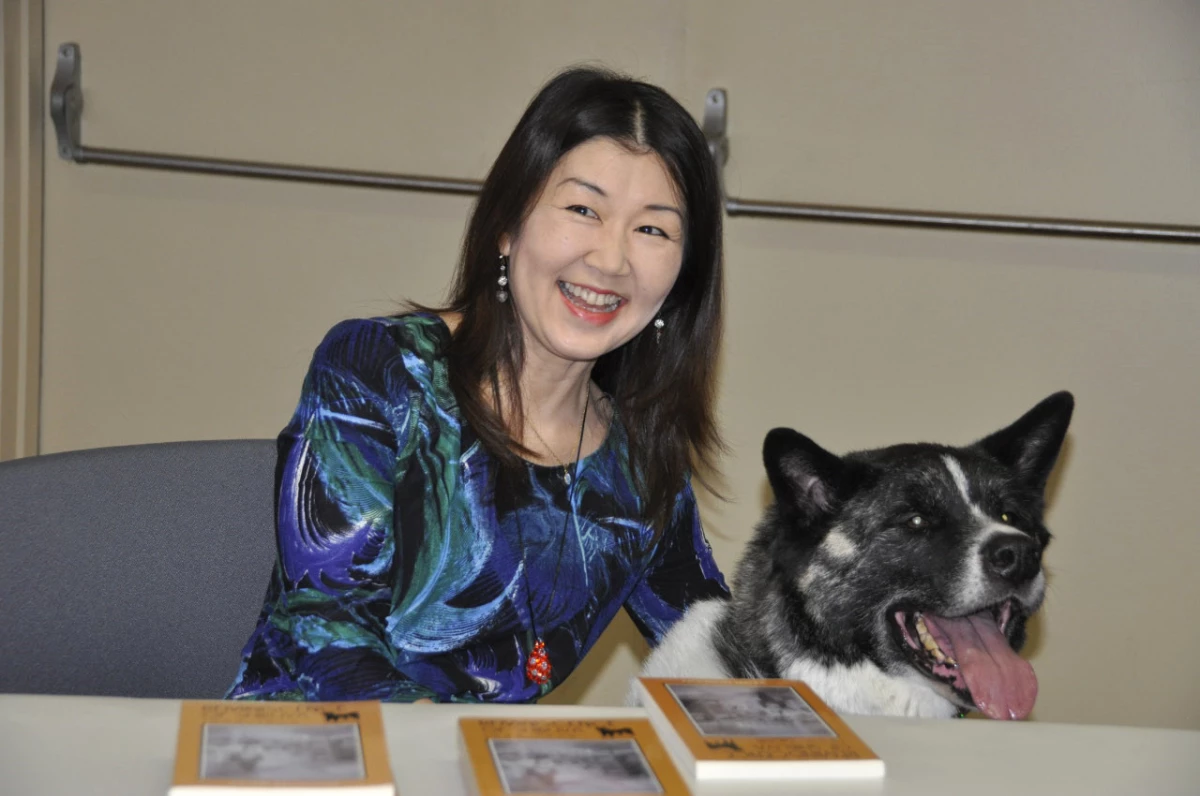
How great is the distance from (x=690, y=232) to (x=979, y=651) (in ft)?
2.52

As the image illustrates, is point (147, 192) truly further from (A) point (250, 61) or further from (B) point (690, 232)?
(B) point (690, 232)

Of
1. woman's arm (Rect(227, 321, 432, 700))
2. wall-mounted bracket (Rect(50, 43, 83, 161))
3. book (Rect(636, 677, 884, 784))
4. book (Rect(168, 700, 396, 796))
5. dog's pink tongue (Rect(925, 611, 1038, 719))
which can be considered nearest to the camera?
book (Rect(168, 700, 396, 796))

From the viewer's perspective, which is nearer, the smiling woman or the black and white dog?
the smiling woman

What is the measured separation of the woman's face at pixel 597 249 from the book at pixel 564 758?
74 centimetres

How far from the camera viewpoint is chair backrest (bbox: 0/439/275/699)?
5.09ft

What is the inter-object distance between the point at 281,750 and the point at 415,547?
647 millimetres

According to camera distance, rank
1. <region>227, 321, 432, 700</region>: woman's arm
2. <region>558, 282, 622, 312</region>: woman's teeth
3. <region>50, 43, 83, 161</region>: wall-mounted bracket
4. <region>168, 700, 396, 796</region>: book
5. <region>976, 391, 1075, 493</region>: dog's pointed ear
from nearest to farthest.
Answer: <region>168, 700, 396, 796</region>: book, <region>227, 321, 432, 700</region>: woman's arm, <region>558, 282, 622, 312</region>: woman's teeth, <region>976, 391, 1075, 493</region>: dog's pointed ear, <region>50, 43, 83, 161</region>: wall-mounted bracket

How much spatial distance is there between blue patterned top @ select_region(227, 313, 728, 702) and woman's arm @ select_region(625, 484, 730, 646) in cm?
7

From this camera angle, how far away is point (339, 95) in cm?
278

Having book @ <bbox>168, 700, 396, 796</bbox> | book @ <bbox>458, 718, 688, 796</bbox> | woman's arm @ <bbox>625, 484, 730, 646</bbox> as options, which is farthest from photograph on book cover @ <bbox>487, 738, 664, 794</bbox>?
woman's arm @ <bbox>625, 484, 730, 646</bbox>

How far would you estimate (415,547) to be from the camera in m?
1.62

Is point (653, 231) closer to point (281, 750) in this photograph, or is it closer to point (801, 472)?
point (801, 472)

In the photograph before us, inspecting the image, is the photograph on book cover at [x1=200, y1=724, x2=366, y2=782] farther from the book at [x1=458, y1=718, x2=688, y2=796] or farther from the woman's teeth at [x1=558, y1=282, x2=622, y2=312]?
the woman's teeth at [x1=558, y1=282, x2=622, y2=312]

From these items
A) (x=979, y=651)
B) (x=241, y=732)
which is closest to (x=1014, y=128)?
(x=979, y=651)
